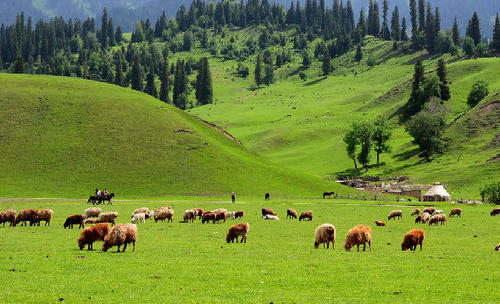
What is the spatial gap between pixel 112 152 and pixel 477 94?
124958mm

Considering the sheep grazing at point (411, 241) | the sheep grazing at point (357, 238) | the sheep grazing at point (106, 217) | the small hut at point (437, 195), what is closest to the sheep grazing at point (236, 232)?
the sheep grazing at point (357, 238)

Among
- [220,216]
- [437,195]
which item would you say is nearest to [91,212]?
[220,216]

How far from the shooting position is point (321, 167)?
145 m

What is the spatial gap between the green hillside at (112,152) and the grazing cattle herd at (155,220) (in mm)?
37434

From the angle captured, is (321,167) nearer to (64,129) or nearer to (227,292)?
(64,129)

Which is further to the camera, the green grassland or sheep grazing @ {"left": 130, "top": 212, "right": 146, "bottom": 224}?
sheep grazing @ {"left": 130, "top": 212, "right": 146, "bottom": 224}

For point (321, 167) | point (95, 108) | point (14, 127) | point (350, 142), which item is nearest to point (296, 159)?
point (321, 167)

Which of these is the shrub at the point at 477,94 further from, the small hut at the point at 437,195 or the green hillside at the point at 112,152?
the green hillside at the point at 112,152

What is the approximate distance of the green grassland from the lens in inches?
642

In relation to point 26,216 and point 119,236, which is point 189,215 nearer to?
point 26,216

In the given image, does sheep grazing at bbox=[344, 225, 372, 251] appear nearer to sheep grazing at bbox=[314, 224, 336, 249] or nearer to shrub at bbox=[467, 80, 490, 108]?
sheep grazing at bbox=[314, 224, 336, 249]

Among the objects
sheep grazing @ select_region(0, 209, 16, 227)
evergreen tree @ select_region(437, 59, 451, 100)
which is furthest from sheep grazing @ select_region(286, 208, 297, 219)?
evergreen tree @ select_region(437, 59, 451, 100)

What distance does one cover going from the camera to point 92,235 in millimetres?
26438

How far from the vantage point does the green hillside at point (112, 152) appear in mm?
85625
